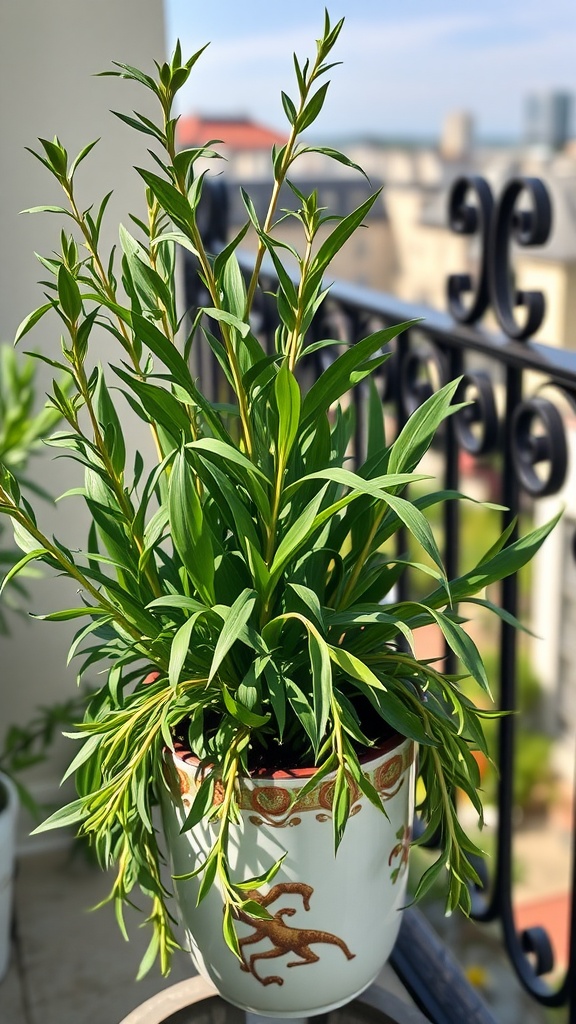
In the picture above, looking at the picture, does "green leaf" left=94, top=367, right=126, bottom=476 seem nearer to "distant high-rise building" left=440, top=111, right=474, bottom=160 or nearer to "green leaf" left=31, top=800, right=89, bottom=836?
"green leaf" left=31, top=800, right=89, bottom=836

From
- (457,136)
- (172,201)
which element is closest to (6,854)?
(172,201)

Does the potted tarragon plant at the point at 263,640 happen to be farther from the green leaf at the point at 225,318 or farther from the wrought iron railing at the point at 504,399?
the wrought iron railing at the point at 504,399

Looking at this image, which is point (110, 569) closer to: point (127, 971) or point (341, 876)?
point (127, 971)

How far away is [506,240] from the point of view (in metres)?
1.02

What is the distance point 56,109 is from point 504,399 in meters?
0.64

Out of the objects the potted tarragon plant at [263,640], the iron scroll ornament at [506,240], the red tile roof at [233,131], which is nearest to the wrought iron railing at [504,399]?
the iron scroll ornament at [506,240]

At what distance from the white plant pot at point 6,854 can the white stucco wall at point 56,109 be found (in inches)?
21.4

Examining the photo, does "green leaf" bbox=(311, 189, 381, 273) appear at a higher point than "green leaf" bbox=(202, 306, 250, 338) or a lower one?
higher

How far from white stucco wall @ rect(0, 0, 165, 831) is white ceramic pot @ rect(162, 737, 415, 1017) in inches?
32.3

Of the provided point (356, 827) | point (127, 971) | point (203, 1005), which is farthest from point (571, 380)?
point (127, 971)

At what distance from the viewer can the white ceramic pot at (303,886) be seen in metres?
0.59

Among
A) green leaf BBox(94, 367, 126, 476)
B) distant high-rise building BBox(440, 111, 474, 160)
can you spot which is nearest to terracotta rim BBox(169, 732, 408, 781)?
green leaf BBox(94, 367, 126, 476)

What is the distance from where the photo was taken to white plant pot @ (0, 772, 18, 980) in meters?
1.06

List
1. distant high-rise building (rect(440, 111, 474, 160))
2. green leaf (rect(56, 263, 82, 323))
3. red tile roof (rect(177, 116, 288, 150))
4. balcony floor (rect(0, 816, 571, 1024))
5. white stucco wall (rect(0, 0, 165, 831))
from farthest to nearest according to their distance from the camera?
distant high-rise building (rect(440, 111, 474, 160)) → red tile roof (rect(177, 116, 288, 150)) → white stucco wall (rect(0, 0, 165, 831)) → balcony floor (rect(0, 816, 571, 1024)) → green leaf (rect(56, 263, 82, 323))
